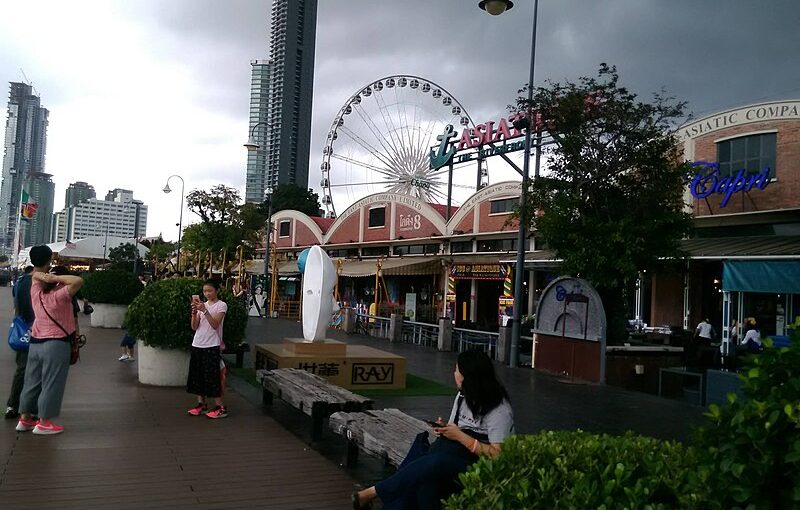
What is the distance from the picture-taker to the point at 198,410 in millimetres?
7789

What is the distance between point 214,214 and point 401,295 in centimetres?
977

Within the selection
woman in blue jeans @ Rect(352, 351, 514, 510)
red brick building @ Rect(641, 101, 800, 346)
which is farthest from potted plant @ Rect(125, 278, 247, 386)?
red brick building @ Rect(641, 101, 800, 346)

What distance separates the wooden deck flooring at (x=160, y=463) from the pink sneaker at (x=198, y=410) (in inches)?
3.3

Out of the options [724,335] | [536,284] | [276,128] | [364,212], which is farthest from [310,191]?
[724,335]

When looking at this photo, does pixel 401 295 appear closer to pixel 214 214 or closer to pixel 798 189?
pixel 214 214

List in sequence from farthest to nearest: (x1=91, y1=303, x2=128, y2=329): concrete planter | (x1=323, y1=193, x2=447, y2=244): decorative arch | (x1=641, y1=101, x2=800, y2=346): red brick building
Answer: (x1=323, y1=193, x2=447, y2=244): decorative arch
(x1=91, y1=303, x2=128, y2=329): concrete planter
(x1=641, y1=101, x2=800, y2=346): red brick building

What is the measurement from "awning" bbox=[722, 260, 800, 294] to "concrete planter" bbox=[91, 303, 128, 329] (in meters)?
16.5

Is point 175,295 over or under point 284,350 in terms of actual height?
over

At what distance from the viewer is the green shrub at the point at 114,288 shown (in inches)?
774

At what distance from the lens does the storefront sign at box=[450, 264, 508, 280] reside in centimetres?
2504

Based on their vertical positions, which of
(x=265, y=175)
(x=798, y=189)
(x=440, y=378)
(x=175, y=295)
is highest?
(x=265, y=175)

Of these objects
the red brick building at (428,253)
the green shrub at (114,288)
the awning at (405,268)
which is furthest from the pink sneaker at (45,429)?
the awning at (405,268)

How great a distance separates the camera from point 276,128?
93.1 m

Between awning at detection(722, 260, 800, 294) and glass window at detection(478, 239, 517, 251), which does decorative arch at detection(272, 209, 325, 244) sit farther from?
awning at detection(722, 260, 800, 294)
